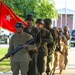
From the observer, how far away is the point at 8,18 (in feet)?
37.9

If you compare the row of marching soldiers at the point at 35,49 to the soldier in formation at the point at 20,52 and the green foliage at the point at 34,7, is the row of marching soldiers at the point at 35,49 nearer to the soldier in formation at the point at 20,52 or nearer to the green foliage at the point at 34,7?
the soldier in formation at the point at 20,52

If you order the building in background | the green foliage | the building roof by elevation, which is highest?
the green foliage

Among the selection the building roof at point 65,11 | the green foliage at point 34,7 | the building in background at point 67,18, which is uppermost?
the green foliage at point 34,7

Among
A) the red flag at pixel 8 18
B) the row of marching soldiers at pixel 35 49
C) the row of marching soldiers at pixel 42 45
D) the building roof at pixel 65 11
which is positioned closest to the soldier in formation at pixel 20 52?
the row of marching soldiers at pixel 35 49

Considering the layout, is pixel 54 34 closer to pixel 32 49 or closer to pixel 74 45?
pixel 32 49

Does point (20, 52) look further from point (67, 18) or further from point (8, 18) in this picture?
point (67, 18)

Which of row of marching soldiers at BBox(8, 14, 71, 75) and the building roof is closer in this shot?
A: row of marching soldiers at BBox(8, 14, 71, 75)

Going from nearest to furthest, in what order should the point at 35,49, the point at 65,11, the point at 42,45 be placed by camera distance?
the point at 35,49 → the point at 42,45 → the point at 65,11

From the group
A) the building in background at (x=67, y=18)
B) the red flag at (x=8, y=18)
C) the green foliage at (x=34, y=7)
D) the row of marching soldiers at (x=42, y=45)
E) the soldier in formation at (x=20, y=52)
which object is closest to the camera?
the soldier in formation at (x=20, y=52)

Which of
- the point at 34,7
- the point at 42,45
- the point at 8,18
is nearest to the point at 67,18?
the point at 34,7

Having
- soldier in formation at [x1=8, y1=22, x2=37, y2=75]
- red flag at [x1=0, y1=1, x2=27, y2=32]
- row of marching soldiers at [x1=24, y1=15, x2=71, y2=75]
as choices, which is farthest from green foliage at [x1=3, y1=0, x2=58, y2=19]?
soldier in formation at [x1=8, y1=22, x2=37, y2=75]

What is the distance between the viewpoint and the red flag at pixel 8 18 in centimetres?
1139

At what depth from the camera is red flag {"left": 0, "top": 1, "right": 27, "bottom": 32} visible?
37.4 feet

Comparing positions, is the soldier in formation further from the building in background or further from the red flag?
the building in background
